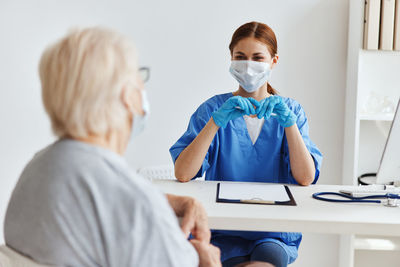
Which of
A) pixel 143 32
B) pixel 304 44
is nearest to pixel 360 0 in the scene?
pixel 304 44

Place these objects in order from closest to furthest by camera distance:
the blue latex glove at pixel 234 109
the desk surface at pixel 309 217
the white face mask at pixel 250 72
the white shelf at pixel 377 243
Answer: the desk surface at pixel 309 217 < the blue latex glove at pixel 234 109 < the white face mask at pixel 250 72 < the white shelf at pixel 377 243

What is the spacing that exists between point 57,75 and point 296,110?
3.89 feet

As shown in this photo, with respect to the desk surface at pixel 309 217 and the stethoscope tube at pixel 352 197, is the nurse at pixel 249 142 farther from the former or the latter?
the desk surface at pixel 309 217

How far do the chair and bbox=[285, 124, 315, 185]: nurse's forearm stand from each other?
1.04 metres

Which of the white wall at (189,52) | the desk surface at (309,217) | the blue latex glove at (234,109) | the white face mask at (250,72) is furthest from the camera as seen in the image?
the white wall at (189,52)

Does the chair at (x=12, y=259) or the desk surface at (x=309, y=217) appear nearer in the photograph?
the chair at (x=12, y=259)

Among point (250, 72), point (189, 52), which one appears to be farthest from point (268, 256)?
point (189, 52)

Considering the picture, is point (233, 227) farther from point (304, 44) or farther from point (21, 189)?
point (304, 44)

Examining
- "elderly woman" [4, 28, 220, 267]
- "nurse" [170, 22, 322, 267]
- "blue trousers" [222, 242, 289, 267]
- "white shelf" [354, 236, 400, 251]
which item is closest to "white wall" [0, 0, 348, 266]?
"white shelf" [354, 236, 400, 251]

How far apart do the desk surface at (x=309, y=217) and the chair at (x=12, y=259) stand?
1.77ft

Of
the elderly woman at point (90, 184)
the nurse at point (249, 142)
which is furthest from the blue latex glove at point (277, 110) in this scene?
the elderly woman at point (90, 184)

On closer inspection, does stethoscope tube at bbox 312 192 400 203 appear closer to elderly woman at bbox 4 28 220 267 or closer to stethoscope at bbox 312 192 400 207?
stethoscope at bbox 312 192 400 207

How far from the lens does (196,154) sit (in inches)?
66.8

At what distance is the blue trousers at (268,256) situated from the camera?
5.00 feet
